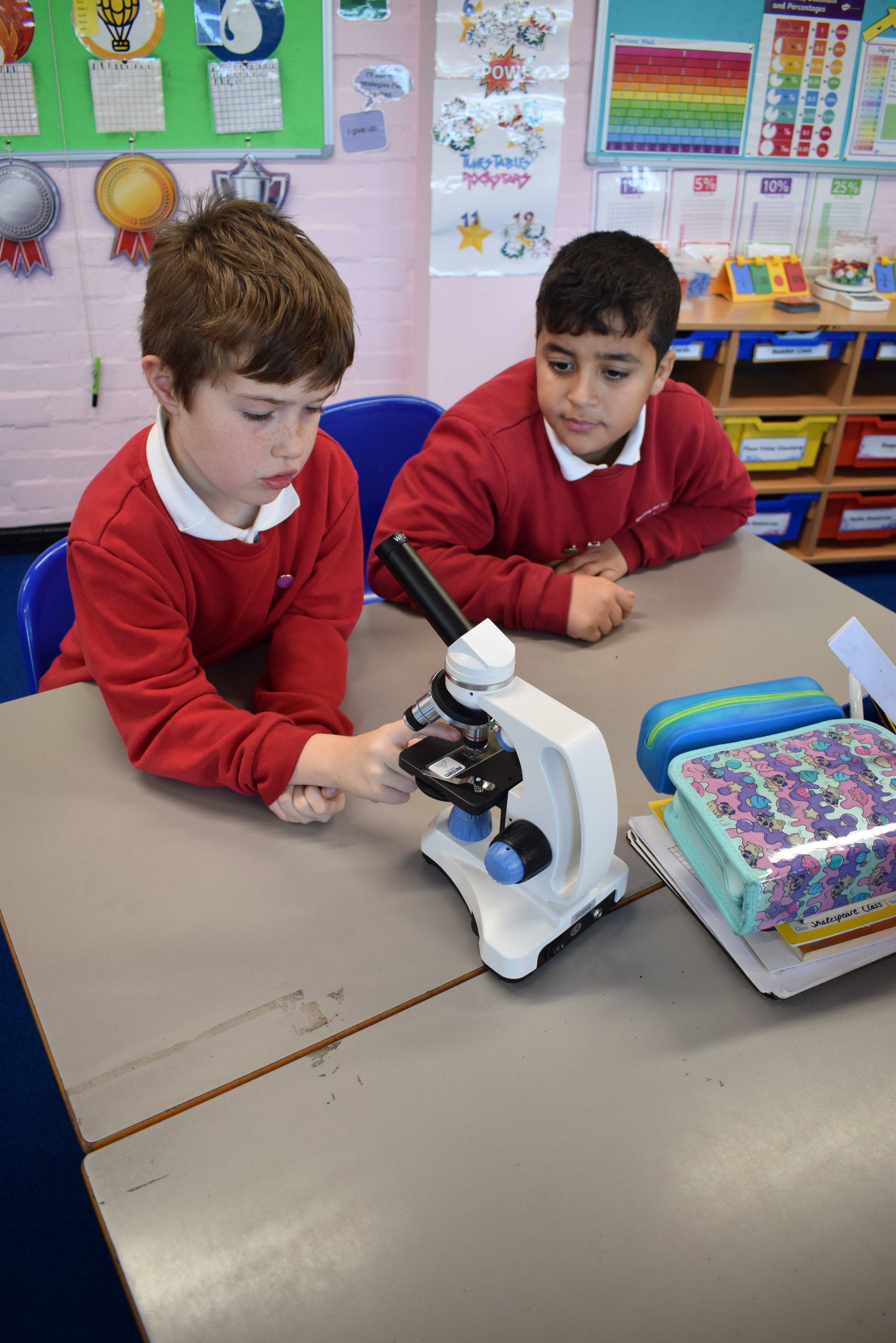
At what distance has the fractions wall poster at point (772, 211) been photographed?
2.92 metres

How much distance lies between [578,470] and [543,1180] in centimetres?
100

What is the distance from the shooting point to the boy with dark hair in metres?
1.24

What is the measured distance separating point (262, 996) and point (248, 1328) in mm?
227

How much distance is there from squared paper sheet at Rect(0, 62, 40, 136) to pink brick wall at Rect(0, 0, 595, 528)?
0.10 meters

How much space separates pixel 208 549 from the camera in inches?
39.5

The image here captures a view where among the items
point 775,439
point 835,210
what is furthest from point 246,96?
point 835,210

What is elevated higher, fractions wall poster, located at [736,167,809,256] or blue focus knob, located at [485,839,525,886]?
fractions wall poster, located at [736,167,809,256]

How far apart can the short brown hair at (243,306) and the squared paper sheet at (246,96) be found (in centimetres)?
187

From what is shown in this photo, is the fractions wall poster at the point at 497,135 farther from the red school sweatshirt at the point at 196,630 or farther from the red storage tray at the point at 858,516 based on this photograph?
the red school sweatshirt at the point at 196,630

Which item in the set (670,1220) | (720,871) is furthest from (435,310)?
(670,1220)

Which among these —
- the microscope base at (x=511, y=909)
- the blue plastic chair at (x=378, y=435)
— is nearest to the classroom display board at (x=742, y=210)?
the blue plastic chair at (x=378, y=435)

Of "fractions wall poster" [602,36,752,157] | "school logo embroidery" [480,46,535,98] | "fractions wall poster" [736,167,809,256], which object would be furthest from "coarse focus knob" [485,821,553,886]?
"fractions wall poster" [736,167,809,256]

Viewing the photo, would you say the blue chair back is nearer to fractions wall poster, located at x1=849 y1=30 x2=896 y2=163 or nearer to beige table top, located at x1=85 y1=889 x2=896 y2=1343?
beige table top, located at x1=85 y1=889 x2=896 y2=1343

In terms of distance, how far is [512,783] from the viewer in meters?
0.71
